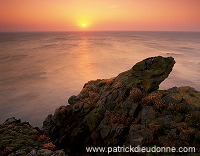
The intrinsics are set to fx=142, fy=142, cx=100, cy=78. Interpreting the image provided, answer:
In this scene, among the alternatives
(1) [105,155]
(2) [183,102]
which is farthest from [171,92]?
(1) [105,155]

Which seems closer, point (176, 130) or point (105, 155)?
point (176, 130)

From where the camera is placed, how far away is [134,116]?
14.2 metres

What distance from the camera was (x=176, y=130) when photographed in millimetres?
11109

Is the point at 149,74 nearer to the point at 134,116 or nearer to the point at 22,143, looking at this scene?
the point at 134,116

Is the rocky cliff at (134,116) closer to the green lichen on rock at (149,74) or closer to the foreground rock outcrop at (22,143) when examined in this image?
the green lichen on rock at (149,74)

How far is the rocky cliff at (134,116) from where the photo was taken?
37.2 feet

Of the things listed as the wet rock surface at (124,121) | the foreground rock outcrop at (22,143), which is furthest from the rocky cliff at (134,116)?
the foreground rock outcrop at (22,143)

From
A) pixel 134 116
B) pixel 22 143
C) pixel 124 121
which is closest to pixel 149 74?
pixel 134 116

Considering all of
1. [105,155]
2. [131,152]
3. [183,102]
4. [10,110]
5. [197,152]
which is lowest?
[10,110]

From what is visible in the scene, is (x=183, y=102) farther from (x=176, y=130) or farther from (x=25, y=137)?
(x=25, y=137)

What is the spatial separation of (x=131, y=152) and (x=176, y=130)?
393cm

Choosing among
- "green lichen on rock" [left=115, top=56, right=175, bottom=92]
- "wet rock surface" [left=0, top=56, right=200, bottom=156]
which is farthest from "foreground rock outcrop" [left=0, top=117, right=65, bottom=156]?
"green lichen on rock" [left=115, top=56, right=175, bottom=92]

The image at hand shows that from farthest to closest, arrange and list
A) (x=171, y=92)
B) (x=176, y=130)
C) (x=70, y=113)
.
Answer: (x=70, y=113) → (x=171, y=92) → (x=176, y=130)

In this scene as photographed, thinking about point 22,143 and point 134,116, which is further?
point 134,116
